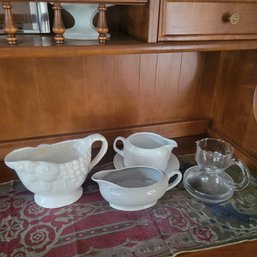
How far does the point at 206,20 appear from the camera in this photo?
0.56 metres

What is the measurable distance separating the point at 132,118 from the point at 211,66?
331 mm

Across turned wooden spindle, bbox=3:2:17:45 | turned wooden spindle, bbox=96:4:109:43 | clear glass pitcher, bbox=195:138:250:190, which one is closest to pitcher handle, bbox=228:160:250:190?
clear glass pitcher, bbox=195:138:250:190

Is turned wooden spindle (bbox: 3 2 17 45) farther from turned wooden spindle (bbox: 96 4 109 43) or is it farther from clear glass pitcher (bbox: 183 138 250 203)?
clear glass pitcher (bbox: 183 138 250 203)

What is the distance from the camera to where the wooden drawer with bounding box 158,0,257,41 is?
533 mm

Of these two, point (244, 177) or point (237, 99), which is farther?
point (237, 99)

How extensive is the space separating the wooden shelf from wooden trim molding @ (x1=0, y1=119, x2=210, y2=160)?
35 centimetres

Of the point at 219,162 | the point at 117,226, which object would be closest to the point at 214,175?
the point at 219,162

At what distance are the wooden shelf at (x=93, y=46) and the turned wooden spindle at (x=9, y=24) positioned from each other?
0.01 metres

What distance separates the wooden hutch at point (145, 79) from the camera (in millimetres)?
Result: 537

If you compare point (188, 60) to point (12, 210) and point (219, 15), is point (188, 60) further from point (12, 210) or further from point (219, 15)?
point (12, 210)

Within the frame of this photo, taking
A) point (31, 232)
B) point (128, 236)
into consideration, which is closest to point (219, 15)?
point (128, 236)

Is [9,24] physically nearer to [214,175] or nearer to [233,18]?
[233,18]

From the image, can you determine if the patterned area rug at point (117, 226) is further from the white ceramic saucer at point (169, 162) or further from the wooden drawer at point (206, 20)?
the wooden drawer at point (206, 20)

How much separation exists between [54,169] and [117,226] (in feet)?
0.63
